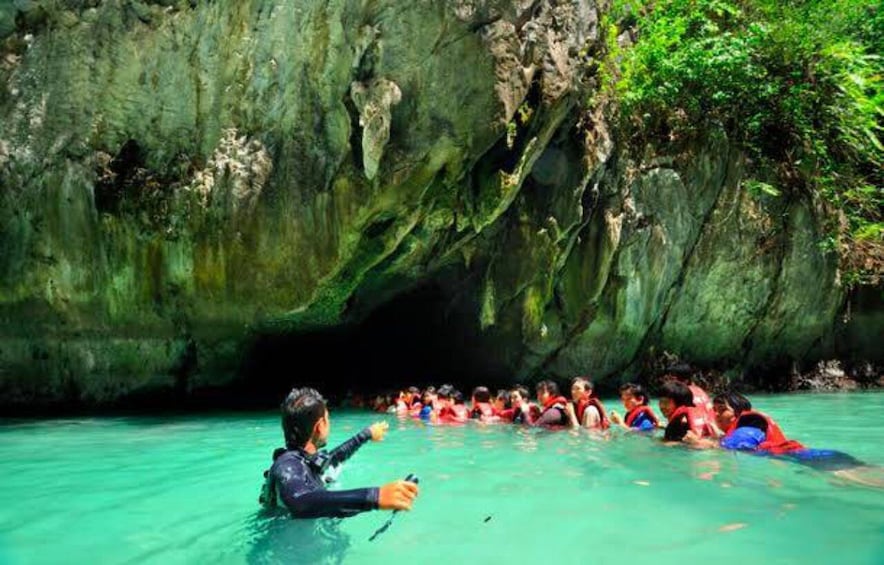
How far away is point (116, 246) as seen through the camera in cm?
1074

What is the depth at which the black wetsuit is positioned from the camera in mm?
2881

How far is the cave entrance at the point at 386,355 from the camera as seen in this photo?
47.0 feet

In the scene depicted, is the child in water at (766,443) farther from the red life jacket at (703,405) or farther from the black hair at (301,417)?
the black hair at (301,417)

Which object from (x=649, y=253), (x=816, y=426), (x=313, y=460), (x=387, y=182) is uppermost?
(x=387, y=182)

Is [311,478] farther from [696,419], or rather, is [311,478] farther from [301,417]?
[696,419]

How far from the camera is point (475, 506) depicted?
4406 millimetres

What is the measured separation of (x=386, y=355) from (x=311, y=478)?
1374 cm

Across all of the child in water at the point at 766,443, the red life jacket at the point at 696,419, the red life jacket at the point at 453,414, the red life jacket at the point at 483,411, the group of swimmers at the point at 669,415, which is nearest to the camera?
the child in water at the point at 766,443

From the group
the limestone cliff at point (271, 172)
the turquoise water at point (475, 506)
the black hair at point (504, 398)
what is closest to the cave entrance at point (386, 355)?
the limestone cliff at point (271, 172)

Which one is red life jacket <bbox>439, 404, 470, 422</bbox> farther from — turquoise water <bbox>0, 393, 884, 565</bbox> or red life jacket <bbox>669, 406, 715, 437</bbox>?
red life jacket <bbox>669, 406, 715, 437</bbox>

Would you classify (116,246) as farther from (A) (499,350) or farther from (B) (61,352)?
(A) (499,350)

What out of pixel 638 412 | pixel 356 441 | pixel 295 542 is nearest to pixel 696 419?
pixel 638 412

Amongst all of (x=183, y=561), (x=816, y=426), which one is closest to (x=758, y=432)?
(x=816, y=426)

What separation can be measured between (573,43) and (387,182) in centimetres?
404
